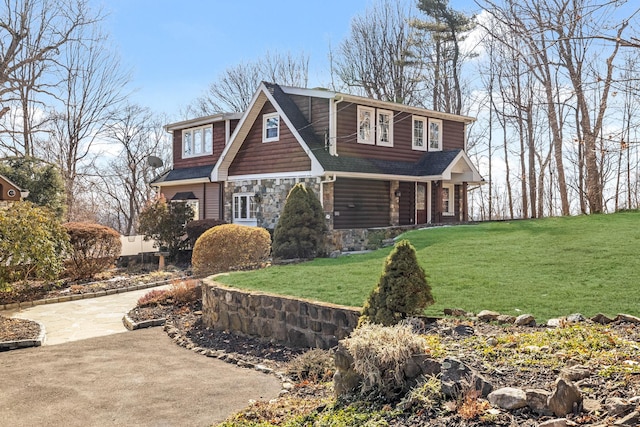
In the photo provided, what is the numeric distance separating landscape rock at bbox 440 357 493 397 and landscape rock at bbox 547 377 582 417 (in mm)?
481

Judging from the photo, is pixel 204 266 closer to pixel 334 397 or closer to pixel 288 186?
pixel 288 186

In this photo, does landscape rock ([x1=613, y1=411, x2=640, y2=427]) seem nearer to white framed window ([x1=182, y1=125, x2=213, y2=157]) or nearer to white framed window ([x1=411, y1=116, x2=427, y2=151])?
white framed window ([x1=411, y1=116, x2=427, y2=151])

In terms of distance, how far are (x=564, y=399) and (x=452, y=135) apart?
70.3ft

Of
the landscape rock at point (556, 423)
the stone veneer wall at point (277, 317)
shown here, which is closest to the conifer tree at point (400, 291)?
the stone veneer wall at point (277, 317)

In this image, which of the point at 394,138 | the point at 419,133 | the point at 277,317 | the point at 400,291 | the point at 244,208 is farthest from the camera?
the point at 419,133

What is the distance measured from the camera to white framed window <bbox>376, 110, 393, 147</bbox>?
20.1 m

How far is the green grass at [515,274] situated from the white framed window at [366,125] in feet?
19.3

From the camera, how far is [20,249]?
10766 mm

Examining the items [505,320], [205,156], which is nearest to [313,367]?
[505,320]

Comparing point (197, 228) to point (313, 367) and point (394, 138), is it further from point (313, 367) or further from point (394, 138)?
point (313, 367)

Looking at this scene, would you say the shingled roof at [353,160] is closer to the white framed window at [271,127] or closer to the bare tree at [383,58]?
the white framed window at [271,127]

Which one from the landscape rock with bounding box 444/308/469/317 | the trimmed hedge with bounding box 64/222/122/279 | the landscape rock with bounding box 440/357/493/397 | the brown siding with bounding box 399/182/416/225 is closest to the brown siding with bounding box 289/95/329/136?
the brown siding with bounding box 399/182/416/225

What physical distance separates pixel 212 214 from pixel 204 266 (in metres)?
10.5

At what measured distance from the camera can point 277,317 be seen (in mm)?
7949
